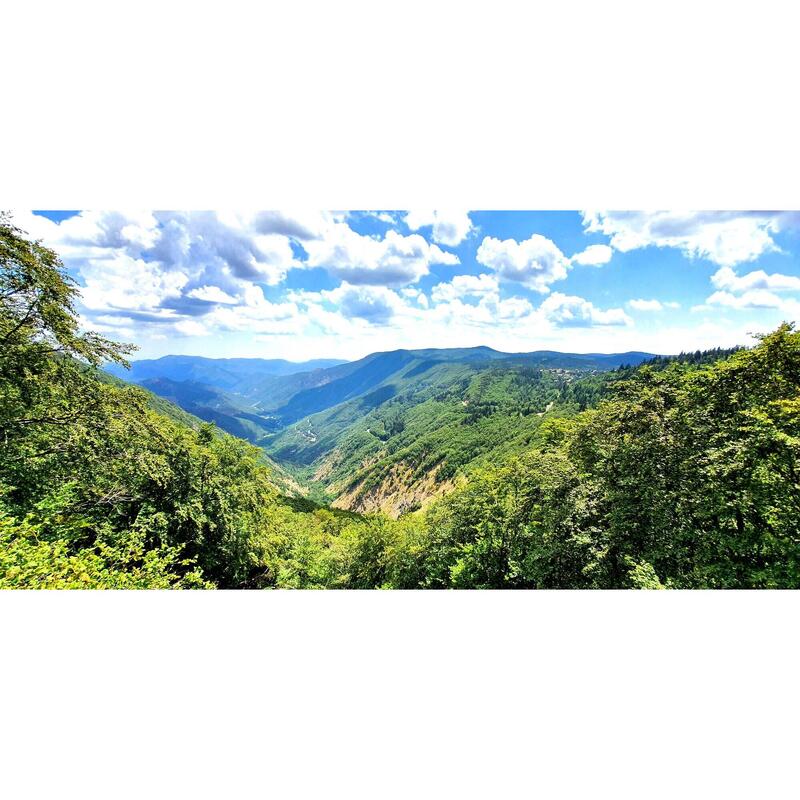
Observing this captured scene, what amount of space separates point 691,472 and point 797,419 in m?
1.35

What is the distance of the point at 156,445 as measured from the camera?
683cm

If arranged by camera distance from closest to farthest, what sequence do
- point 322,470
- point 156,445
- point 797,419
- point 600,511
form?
point 797,419, point 600,511, point 156,445, point 322,470

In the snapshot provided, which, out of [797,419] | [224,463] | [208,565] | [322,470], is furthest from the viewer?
[322,470]

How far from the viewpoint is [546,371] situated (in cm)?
15875

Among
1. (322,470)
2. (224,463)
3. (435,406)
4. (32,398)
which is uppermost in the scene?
(32,398)

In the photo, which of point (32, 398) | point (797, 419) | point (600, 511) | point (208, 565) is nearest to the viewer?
point (797, 419)
